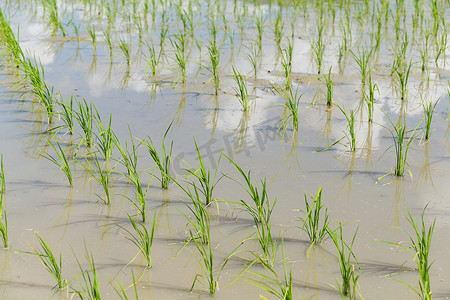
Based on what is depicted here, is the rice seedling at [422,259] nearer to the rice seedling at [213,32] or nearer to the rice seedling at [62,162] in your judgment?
the rice seedling at [62,162]

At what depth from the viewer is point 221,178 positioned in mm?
3287

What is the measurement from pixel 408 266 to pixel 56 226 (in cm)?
154

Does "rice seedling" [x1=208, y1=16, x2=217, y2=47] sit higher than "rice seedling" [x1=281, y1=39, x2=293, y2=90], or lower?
higher

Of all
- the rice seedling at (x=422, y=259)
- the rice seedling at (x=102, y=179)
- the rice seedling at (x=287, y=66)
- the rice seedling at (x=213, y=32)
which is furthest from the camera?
the rice seedling at (x=213, y=32)

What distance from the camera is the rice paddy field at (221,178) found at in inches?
93.7

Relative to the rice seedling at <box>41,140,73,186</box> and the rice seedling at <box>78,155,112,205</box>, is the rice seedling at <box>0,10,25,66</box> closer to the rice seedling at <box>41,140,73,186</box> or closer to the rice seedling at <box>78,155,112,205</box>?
the rice seedling at <box>41,140,73,186</box>

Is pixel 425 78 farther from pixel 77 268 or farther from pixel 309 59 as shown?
pixel 77 268

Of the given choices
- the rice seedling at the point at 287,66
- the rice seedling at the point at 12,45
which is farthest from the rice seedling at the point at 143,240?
the rice seedling at the point at 12,45

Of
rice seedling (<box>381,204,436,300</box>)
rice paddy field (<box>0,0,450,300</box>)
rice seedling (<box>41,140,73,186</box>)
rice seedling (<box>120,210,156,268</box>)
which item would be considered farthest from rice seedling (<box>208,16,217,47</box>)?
rice seedling (<box>381,204,436,300</box>)

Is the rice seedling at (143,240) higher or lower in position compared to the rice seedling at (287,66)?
lower

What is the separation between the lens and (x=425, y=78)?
5180 millimetres

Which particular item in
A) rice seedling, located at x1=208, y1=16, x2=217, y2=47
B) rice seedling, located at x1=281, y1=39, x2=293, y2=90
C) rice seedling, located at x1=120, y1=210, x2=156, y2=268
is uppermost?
rice seedling, located at x1=208, y1=16, x2=217, y2=47


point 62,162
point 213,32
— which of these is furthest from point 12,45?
point 62,162

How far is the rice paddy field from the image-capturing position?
238 cm
